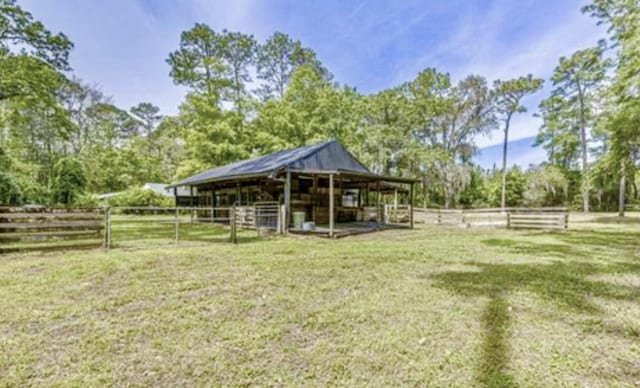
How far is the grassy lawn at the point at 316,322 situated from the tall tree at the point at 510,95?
23.3m

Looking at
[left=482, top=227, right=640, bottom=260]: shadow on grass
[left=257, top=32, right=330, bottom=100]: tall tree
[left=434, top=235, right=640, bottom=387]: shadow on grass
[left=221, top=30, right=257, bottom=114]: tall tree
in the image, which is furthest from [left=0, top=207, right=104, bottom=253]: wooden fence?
[left=257, top=32, right=330, bottom=100]: tall tree

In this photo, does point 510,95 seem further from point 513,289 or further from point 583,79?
point 513,289

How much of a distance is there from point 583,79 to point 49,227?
3194 centimetres

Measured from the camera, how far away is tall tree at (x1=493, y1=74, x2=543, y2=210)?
2511cm

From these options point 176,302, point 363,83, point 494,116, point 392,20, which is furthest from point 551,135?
point 176,302

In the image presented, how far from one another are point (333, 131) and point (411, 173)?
7.31 metres

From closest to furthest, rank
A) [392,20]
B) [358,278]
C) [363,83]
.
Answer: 1. [358,278]
2. [392,20]
3. [363,83]

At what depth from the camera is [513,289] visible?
452 cm

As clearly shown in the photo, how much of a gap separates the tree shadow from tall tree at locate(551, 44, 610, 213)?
18.8m

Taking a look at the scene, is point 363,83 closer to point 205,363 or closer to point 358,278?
point 358,278

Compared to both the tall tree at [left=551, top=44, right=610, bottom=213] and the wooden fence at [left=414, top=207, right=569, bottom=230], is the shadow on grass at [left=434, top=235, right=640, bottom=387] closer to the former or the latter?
the wooden fence at [left=414, top=207, right=569, bottom=230]

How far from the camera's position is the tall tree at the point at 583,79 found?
21359 mm

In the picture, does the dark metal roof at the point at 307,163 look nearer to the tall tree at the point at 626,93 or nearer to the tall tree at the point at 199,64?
the tall tree at the point at 199,64

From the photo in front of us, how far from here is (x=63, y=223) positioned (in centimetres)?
737
